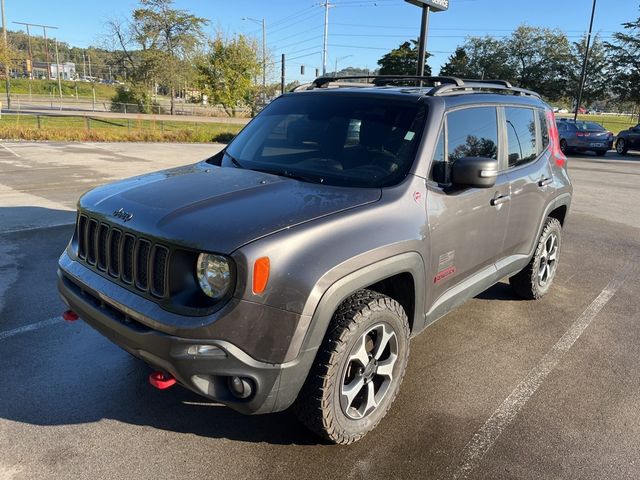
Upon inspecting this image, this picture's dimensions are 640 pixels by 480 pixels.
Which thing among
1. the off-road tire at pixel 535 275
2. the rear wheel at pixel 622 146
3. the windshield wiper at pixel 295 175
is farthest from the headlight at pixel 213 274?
the rear wheel at pixel 622 146

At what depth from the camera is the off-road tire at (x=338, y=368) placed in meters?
2.54

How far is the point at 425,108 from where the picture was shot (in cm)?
329

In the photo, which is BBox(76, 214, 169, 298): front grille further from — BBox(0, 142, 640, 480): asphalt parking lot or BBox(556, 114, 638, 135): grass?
BBox(556, 114, 638, 135): grass

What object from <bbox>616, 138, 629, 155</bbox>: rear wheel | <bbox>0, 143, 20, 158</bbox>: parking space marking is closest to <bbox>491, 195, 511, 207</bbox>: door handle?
<bbox>0, 143, 20, 158</bbox>: parking space marking

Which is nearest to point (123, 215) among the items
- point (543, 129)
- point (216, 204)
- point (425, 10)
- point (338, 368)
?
point (216, 204)

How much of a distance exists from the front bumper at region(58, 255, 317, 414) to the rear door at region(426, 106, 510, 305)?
1.16 meters

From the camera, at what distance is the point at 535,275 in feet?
16.2

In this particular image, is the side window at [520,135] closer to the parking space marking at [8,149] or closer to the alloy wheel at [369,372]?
the alloy wheel at [369,372]

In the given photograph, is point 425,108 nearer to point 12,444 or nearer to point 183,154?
point 12,444

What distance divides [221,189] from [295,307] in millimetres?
933

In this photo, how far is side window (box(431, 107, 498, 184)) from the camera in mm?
3262

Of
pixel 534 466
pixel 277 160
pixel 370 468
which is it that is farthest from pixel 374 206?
pixel 534 466

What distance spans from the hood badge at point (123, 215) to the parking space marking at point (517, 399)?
2148mm

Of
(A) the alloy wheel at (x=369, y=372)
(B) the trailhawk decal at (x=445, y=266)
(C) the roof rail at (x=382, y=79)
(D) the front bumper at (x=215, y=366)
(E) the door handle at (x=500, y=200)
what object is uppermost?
(C) the roof rail at (x=382, y=79)
